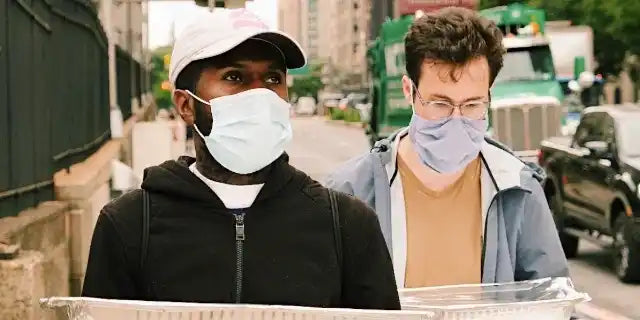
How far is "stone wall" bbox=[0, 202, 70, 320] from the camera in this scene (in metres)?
6.04

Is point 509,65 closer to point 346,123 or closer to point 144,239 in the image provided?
point 144,239

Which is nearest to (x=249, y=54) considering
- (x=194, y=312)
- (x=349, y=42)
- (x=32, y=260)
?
(x=194, y=312)

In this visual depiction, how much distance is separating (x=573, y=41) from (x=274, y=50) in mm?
31002

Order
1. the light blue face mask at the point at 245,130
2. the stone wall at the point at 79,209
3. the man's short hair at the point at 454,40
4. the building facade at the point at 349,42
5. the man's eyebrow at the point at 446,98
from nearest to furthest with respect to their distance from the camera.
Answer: the light blue face mask at the point at 245,130
the man's short hair at the point at 454,40
the man's eyebrow at the point at 446,98
the stone wall at the point at 79,209
the building facade at the point at 349,42

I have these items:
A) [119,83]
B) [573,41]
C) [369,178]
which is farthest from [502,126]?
[369,178]

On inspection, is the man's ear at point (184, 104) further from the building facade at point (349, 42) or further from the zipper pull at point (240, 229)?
the building facade at point (349, 42)

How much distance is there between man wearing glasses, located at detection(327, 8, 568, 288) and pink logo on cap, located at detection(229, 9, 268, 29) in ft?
4.34

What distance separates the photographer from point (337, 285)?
8.25 feet

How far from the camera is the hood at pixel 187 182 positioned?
8.07 ft

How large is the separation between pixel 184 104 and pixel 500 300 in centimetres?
99

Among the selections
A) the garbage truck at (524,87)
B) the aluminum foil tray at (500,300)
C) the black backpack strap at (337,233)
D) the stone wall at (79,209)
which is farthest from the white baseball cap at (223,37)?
the garbage truck at (524,87)

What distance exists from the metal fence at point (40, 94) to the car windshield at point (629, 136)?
566cm

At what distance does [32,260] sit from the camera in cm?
623

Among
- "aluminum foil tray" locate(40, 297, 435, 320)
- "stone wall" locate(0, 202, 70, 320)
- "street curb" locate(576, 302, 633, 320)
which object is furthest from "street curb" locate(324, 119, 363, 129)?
"aluminum foil tray" locate(40, 297, 435, 320)
